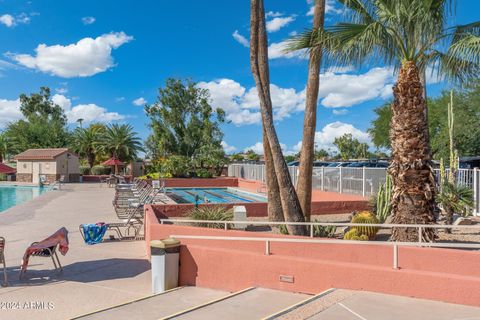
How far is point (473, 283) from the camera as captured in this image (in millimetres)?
4809

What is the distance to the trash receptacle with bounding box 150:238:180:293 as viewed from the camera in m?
6.55

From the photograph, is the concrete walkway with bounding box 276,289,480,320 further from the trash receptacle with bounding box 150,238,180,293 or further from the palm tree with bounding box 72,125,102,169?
the palm tree with bounding box 72,125,102,169

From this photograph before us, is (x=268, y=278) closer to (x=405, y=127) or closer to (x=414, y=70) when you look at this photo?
(x=405, y=127)

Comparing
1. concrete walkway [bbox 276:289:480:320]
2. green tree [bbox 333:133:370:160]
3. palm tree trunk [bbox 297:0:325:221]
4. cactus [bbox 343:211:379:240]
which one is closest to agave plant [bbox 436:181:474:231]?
cactus [bbox 343:211:379:240]

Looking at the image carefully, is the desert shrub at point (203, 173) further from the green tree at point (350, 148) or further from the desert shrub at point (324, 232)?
the green tree at point (350, 148)

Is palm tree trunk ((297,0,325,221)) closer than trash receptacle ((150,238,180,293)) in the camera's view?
No

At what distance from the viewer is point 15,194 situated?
94.8ft

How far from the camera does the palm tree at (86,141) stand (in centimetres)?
4825

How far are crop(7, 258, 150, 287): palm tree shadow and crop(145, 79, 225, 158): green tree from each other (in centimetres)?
3436

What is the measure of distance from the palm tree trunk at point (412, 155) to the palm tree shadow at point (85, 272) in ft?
17.0

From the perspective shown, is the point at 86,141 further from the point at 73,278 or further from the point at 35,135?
the point at 73,278

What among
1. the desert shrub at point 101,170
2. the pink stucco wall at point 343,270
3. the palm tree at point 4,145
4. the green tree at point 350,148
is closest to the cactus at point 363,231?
the pink stucco wall at point 343,270

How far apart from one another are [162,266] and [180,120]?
124ft

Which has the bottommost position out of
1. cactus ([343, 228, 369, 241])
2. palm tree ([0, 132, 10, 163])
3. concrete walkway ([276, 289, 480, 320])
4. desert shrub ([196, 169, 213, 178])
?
concrete walkway ([276, 289, 480, 320])
